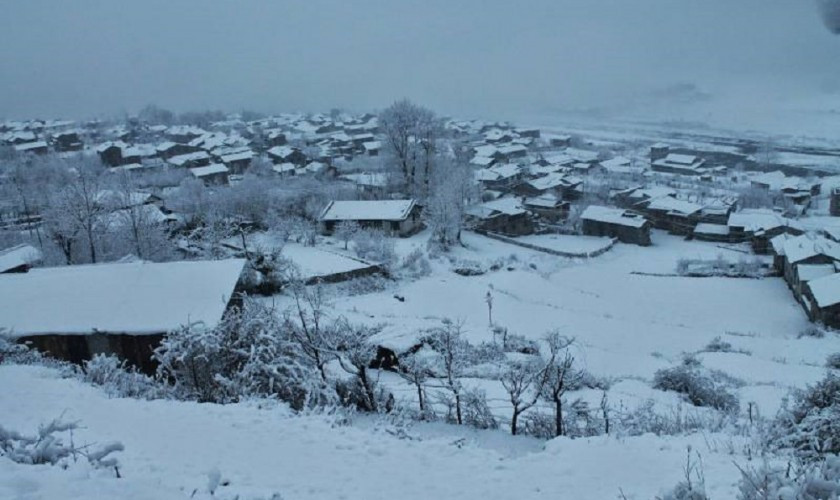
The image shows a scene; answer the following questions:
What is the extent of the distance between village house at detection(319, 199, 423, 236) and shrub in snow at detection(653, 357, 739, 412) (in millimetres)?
20460

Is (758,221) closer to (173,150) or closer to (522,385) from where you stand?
(522,385)

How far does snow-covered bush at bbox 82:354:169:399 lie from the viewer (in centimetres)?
857

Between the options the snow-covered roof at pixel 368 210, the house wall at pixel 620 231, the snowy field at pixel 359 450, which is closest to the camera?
the snowy field at pixel 359 450

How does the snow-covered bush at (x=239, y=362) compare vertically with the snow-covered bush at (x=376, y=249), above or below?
above

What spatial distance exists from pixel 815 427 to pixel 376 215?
27.5 meters

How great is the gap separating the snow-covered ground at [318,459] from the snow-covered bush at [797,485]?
49.3 inches

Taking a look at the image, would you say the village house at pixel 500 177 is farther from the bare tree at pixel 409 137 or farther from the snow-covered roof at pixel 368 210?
the snow-covered roof at pixel 368 210

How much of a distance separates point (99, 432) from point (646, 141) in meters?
72.8

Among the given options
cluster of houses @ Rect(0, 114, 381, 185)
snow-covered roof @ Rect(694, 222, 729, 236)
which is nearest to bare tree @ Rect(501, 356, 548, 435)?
snow-covered roof @ Rect(694, 222, 729, 236)

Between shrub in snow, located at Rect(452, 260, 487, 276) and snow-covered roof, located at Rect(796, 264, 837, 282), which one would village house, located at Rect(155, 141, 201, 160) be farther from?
snow-covered roof, located at Rect(796, 264, 837, 282)

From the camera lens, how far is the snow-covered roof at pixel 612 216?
33.5 meters

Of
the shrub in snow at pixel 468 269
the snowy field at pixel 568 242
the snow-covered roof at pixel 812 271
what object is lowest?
the snowy field at pixel 568 242

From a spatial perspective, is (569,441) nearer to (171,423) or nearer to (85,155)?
(171,423)

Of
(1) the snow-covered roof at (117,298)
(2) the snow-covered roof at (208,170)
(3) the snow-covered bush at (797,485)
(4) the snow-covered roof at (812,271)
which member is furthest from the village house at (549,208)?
(3) the snow-covered bush at (797,485)
